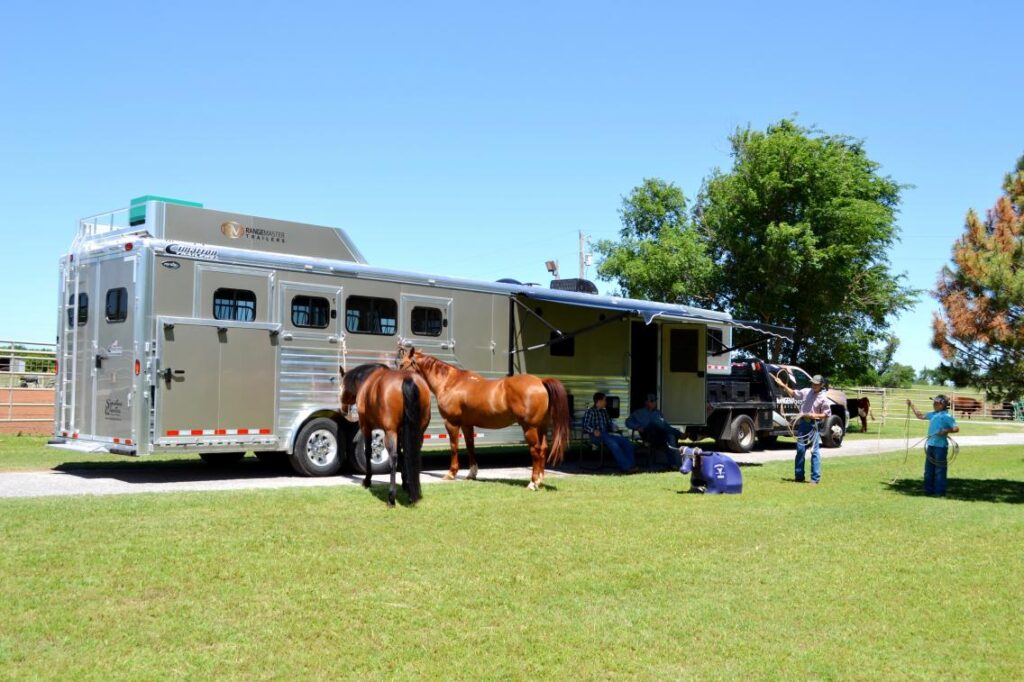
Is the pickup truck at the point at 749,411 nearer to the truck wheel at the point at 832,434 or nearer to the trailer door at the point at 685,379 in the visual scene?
the truck wheel at the point at 832,434

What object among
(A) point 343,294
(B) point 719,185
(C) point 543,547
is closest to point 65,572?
(C) point 543,547

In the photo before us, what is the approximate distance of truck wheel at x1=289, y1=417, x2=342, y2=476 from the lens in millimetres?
12969

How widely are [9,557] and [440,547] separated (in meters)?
3.33

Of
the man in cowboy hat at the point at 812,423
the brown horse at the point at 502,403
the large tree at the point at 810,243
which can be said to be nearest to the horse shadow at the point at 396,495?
the brown horse at the point at 502,403

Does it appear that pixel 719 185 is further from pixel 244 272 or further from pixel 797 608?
pixel 797 608

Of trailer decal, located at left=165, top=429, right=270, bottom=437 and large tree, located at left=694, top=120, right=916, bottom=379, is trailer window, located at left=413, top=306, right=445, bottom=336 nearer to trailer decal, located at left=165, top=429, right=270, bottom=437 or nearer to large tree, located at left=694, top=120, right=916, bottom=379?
trailer decal, located at left=165, top=429, right=270, bottom=437

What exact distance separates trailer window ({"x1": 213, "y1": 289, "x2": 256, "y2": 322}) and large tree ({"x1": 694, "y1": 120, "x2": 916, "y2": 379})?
22068 millimetres

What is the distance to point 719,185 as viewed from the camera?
3475 cm

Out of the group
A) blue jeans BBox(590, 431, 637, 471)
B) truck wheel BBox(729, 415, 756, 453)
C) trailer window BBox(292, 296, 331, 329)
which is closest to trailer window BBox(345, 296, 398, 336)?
trailer window BBox(292, 296, 331, 329)

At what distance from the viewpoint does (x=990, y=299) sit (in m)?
11.8

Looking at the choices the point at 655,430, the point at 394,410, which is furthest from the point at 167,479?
the point at 655,430

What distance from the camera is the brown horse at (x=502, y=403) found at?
1251cm

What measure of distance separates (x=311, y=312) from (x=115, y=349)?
8.52 feet

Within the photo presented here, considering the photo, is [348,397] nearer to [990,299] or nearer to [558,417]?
[558,417]
